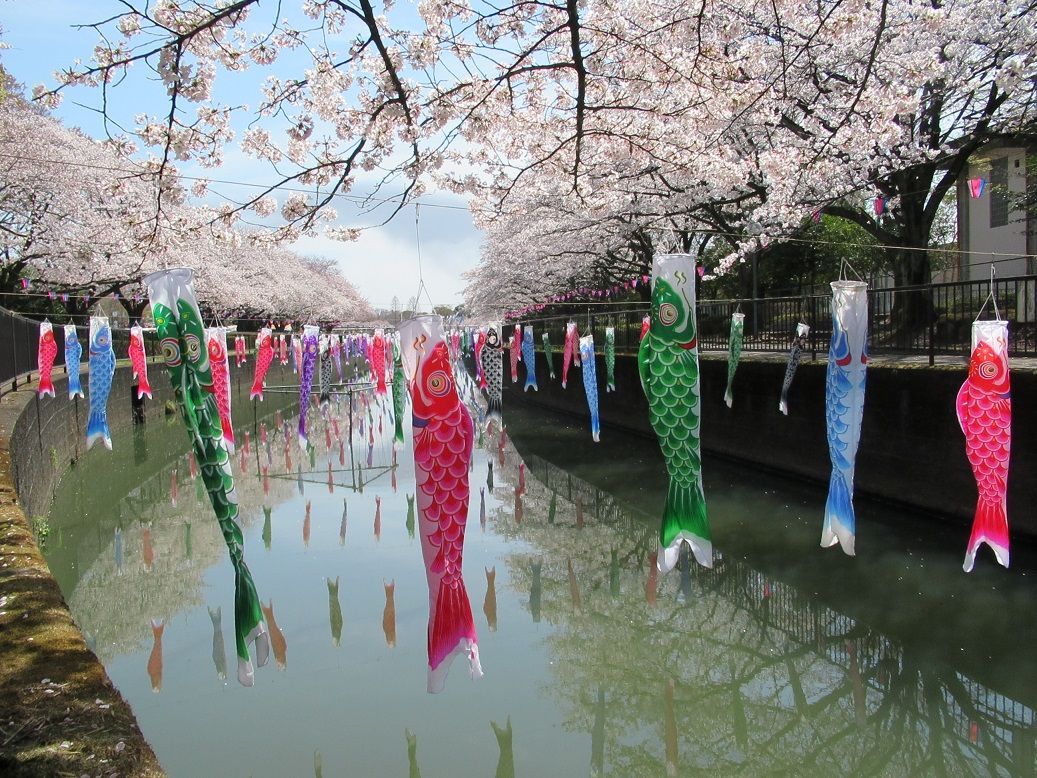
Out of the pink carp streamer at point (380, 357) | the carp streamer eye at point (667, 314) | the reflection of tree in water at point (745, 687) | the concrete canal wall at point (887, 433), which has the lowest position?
the reflection of tree in water at point (745, 687)

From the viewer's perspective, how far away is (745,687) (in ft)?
21.3

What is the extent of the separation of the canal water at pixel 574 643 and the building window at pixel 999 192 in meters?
12.3

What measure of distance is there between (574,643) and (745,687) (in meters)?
1.51

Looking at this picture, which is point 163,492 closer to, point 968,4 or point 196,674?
point 196,674

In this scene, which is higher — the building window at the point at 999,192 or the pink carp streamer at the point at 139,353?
the building window at the point at 999,192

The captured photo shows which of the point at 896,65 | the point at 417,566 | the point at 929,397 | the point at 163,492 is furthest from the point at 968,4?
the point at 163,492

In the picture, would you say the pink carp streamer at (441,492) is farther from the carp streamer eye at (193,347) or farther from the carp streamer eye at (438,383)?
the carp streamer eye at (193,347)

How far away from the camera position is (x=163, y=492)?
13797 mm

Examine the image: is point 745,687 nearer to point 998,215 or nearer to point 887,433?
point 887,433

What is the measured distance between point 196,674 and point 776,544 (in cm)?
640

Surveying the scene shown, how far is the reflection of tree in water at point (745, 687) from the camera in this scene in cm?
546

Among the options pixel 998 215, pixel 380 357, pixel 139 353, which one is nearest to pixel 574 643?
pixel 139 353

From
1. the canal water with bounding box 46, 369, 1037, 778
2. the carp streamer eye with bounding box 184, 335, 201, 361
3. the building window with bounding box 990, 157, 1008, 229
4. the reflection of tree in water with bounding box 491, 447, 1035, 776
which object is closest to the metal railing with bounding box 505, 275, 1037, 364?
the canal water with bounding box 46, 369, 1037, 778

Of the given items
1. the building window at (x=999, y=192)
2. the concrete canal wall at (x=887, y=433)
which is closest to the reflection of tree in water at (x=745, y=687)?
the concrete canal wall at (x=887, y=433)
